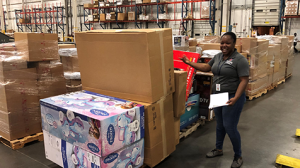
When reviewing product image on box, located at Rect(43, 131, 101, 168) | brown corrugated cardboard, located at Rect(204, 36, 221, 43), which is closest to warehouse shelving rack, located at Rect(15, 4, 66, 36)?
brown corrugated cardboard, located at Rect(204, 36, 221, 43)

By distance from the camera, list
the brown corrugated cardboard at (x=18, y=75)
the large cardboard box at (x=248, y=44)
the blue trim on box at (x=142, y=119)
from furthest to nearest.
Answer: the large cardboard box at (x=248, y=44), the brown corrugated cardboard at (x=18, y=75), the blue trim on box at (x=142, y=119)

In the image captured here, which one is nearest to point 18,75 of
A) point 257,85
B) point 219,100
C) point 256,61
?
point 219,100

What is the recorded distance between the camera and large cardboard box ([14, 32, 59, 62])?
331 cm

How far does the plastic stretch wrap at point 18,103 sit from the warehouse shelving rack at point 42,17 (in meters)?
13.9

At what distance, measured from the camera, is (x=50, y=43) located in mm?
3553

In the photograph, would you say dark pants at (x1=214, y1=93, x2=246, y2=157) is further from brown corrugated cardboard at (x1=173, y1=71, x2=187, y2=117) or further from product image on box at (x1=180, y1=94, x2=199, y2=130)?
product image on box at (x1=180, y1=94, x2=199, y2=130)

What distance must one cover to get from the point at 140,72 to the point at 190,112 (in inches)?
67.7

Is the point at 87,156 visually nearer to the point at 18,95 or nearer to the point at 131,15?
the point at 18,95

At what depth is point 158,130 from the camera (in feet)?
8.31

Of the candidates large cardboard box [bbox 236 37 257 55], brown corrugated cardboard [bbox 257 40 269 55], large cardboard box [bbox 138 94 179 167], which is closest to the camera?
large cardboard box [bbox 138 94 179 167]

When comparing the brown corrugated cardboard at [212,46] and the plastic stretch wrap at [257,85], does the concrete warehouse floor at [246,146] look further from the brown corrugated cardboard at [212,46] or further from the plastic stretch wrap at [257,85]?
the brown corrugated cardboard at [212,46]

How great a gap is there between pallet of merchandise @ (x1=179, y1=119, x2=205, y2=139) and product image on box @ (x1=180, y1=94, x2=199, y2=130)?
5cm

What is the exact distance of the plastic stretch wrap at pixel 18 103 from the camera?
322cm

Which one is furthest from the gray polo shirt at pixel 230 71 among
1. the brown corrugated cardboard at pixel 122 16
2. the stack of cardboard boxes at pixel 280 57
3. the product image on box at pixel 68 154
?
the brown corrugated cardboard at pixel 122 16
